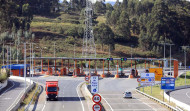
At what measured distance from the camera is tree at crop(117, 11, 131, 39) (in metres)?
140

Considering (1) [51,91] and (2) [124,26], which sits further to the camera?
(2) [124,26]

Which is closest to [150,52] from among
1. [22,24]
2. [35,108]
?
[22,24]

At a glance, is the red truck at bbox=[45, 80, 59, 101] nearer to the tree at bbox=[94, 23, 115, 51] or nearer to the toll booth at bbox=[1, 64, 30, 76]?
the toll booth at bbox=[1, 64, 30, 76]

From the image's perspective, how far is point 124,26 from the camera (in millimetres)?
140750

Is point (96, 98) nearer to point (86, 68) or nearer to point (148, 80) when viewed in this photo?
point (148, 80)

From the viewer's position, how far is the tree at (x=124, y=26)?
140 metres

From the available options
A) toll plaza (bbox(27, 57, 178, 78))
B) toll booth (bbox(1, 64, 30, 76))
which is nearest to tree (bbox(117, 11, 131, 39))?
toll plaza (bbox(27, 57, 178, 78))

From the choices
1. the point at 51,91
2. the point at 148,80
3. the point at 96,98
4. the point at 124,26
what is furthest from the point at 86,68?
the point at 96,98

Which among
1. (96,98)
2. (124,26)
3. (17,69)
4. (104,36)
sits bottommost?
(17,69)

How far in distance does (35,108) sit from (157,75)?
2464 centimetres

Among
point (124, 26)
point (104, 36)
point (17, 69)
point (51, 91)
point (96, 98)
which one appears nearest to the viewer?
point (96, 98)

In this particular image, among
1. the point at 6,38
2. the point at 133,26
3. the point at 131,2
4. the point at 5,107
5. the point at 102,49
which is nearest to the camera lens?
the point at 5,107

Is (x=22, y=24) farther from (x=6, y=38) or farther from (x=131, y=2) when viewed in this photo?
(x=131, y=2)

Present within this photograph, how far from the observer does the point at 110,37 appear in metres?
124
